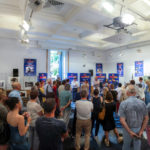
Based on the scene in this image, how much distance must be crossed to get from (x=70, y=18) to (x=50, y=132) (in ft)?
13.7

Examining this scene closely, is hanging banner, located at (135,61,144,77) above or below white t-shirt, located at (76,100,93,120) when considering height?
above

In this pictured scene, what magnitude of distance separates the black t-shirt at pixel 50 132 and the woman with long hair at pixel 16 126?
1.22 ft

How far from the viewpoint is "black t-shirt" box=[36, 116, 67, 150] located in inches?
63.3

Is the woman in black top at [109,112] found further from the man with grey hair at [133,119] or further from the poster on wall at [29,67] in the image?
the poster on wall at [29,67]

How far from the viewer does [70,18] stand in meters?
4.78

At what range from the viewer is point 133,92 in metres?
2.20

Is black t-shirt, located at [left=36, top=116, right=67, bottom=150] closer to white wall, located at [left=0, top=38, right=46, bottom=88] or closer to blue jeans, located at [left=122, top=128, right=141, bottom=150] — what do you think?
blue jeans, located at [left=122, top=128, right=141, bottom=150]

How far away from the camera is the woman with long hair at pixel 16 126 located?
1.87 meters

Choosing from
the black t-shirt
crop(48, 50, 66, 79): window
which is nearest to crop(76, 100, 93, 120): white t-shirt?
the black t-shirt

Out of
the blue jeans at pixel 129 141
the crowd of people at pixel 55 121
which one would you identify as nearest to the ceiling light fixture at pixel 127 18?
the crowd of people at pixel 55 121

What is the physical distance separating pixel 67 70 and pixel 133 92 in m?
7.23

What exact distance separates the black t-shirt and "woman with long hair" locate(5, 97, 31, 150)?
373 mm

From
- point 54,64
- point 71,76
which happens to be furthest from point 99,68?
point 54,64

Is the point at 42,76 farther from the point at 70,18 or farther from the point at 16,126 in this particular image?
the point at 16,126
